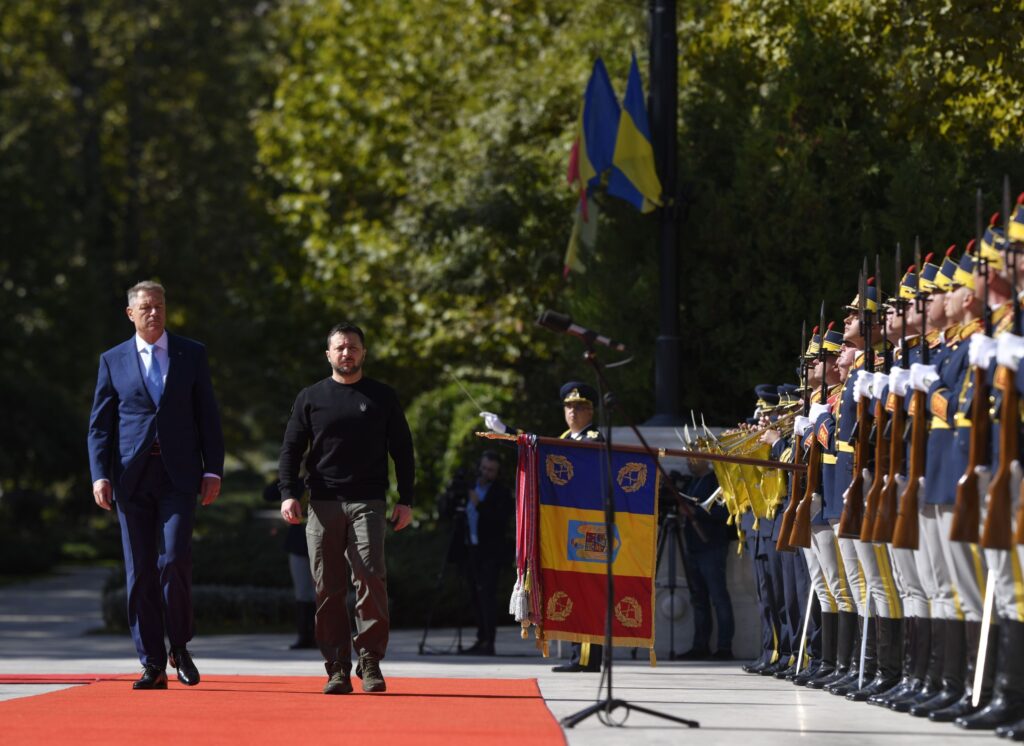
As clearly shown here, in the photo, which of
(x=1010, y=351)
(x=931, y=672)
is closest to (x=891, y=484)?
(x=931, y=672)

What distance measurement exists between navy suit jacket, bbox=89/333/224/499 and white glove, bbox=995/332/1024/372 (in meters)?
4.65

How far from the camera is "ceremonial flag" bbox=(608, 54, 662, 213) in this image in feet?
51.1

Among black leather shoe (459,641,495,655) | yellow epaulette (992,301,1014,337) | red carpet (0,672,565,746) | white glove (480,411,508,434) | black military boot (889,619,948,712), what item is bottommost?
black leather shoe (459,641,495,655)

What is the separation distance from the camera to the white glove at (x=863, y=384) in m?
9.59

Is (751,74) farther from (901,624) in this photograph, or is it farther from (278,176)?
(278,176)

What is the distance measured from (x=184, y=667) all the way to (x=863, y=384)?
4196 millimetres

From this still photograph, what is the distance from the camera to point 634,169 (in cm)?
1570

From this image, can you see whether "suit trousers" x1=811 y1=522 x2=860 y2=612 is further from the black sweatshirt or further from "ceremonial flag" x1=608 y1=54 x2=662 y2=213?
"ceremonial flag" x1=608 y1=54 x2=662 y2=213

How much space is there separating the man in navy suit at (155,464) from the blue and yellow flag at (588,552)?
2.24 meters

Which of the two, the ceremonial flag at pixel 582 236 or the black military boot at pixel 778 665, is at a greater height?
the ceremonial flag at pixel 582 236

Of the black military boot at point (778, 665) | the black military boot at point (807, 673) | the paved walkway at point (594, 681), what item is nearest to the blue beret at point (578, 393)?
the paved walkway at point (594, 681)

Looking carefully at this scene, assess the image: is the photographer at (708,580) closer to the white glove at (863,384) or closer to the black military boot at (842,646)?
the black military boot at (842,646)

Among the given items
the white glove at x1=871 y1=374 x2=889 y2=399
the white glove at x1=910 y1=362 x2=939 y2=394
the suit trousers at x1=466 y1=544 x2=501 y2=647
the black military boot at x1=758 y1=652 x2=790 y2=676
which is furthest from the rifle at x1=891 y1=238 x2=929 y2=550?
the suit trousers at x1=466 y1=544 x2=501 y2=647

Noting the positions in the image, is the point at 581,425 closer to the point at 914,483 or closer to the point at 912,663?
the point at 912,663
